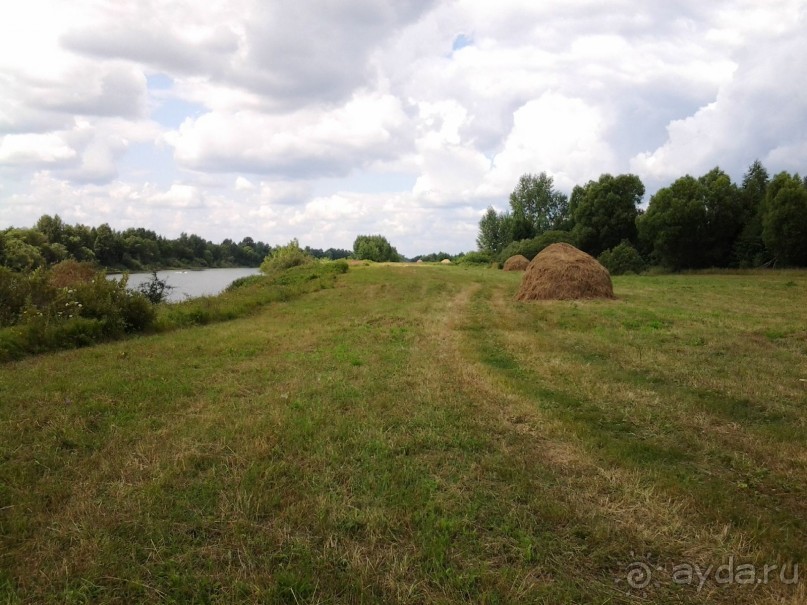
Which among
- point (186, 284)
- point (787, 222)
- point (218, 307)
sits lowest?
point (186, 284)

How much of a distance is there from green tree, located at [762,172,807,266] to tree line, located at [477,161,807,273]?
5 cm

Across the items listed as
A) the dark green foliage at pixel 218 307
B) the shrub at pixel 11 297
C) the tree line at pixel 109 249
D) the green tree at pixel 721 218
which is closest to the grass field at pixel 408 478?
the shrub at pixel 11 297

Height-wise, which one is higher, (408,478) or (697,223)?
(697,223)

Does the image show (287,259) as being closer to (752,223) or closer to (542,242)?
(542,242)

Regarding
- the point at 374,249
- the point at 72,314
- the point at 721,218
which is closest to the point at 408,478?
the point at 72,314

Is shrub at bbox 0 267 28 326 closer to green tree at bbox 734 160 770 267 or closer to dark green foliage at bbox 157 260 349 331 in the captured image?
dark green foliage at bbox 157 260 349 331

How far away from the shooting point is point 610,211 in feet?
163

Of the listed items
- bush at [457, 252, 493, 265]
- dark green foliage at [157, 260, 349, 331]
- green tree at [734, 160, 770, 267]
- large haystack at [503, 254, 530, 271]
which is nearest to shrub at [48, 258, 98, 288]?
dark green foliage at [157, 260, 349, 331]

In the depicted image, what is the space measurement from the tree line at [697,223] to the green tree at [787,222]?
0.05 metres

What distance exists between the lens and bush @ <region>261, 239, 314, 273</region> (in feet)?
164

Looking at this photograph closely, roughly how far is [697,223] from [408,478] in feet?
138

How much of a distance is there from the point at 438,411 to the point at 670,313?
35.0 feet

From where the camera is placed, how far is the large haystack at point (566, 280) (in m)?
18.1

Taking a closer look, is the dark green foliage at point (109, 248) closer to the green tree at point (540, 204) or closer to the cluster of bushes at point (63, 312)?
the cluster of bushes at point (63, 312)
